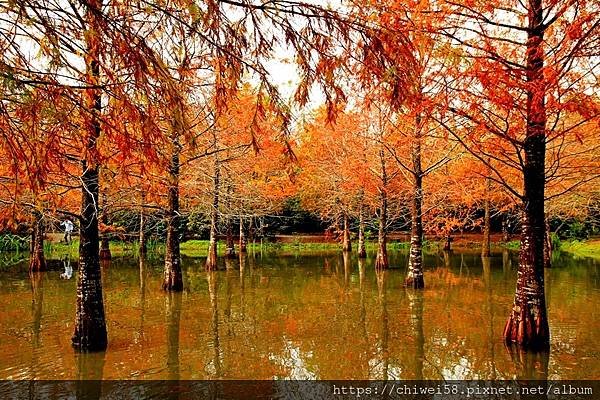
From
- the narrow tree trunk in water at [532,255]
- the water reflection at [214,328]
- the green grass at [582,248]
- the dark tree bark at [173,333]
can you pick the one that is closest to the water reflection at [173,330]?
the dark tree bark at [173,333]

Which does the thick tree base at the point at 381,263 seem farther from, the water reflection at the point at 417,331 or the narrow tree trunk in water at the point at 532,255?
the narrow tree trunk in water at the point at 532,255

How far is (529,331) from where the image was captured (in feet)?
27.9

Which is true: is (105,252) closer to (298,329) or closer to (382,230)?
(382,230)

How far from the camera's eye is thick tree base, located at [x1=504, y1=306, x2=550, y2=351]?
8.44 metres

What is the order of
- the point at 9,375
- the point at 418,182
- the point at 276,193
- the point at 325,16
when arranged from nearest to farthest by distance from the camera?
the point at 325,16 → the point at 9,375 → the point at 418,182 → the point at 276,193

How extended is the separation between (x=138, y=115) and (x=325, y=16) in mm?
1350

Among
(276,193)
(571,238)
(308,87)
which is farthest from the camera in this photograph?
(571,238)

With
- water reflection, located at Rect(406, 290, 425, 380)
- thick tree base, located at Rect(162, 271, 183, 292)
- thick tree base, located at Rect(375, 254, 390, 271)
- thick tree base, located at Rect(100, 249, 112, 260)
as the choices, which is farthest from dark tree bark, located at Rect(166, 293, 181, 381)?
thick tree base, located at Rect(100, 249, 112, 260)

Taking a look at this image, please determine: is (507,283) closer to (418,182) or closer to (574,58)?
(418,182)

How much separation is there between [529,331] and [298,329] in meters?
4.23

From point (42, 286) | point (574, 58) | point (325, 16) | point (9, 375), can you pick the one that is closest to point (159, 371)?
point (9, 375)

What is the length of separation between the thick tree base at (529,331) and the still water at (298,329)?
0.24m

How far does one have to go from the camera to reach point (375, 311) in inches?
484

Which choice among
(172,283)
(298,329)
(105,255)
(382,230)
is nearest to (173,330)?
(298,329)
